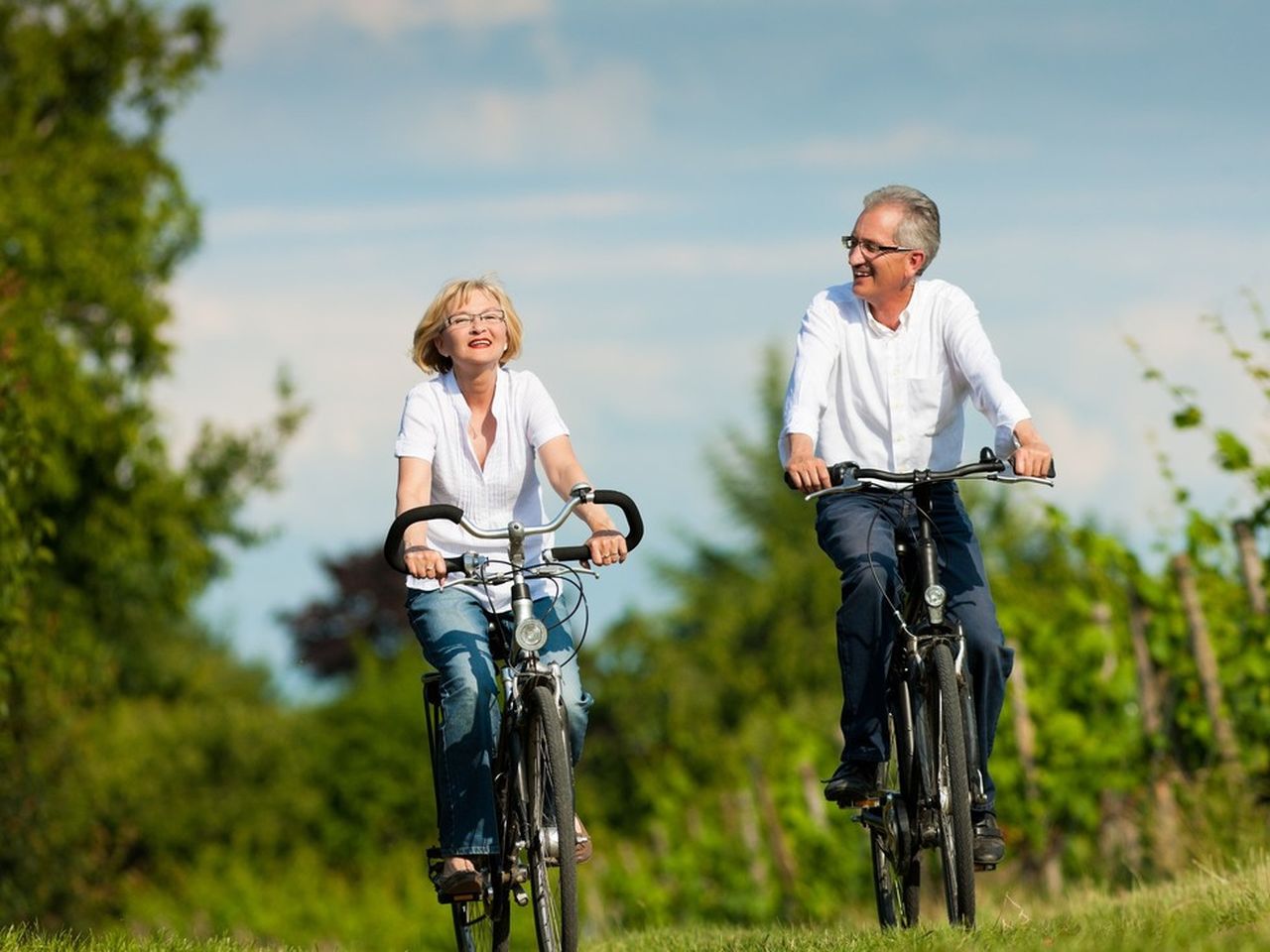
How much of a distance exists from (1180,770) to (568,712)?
7.23 metres

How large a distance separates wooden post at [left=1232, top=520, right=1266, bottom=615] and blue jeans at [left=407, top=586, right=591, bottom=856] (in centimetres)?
629

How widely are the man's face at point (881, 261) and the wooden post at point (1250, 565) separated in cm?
538

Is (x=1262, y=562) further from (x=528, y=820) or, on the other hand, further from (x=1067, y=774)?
(x=528, y=820)

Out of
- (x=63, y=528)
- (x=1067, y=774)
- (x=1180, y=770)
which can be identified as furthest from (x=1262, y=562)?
(x=63, y=528)

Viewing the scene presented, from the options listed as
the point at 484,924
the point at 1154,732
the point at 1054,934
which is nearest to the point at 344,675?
the point at 1154,732

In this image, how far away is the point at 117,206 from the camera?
25703 millimetres

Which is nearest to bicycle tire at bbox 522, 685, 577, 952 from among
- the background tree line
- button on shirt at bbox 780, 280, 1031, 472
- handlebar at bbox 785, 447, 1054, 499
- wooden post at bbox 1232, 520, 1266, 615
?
handlebar at bbox 785, 447, 1054, 499

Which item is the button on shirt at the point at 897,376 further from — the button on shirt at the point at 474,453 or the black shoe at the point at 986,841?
the black shoe at the point at 986,841

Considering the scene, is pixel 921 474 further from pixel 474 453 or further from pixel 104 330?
pixel 104 330

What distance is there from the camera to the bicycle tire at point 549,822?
6047 mm

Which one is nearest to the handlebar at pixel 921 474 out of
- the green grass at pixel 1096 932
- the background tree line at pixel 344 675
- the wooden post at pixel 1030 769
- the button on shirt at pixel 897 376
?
the button on shirt at pixel 897 376

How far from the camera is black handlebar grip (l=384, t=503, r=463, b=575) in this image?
625cm

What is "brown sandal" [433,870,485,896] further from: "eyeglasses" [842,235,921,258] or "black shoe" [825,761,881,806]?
"eyeglasses" [842,235,921,258]

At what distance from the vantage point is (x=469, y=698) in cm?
666
